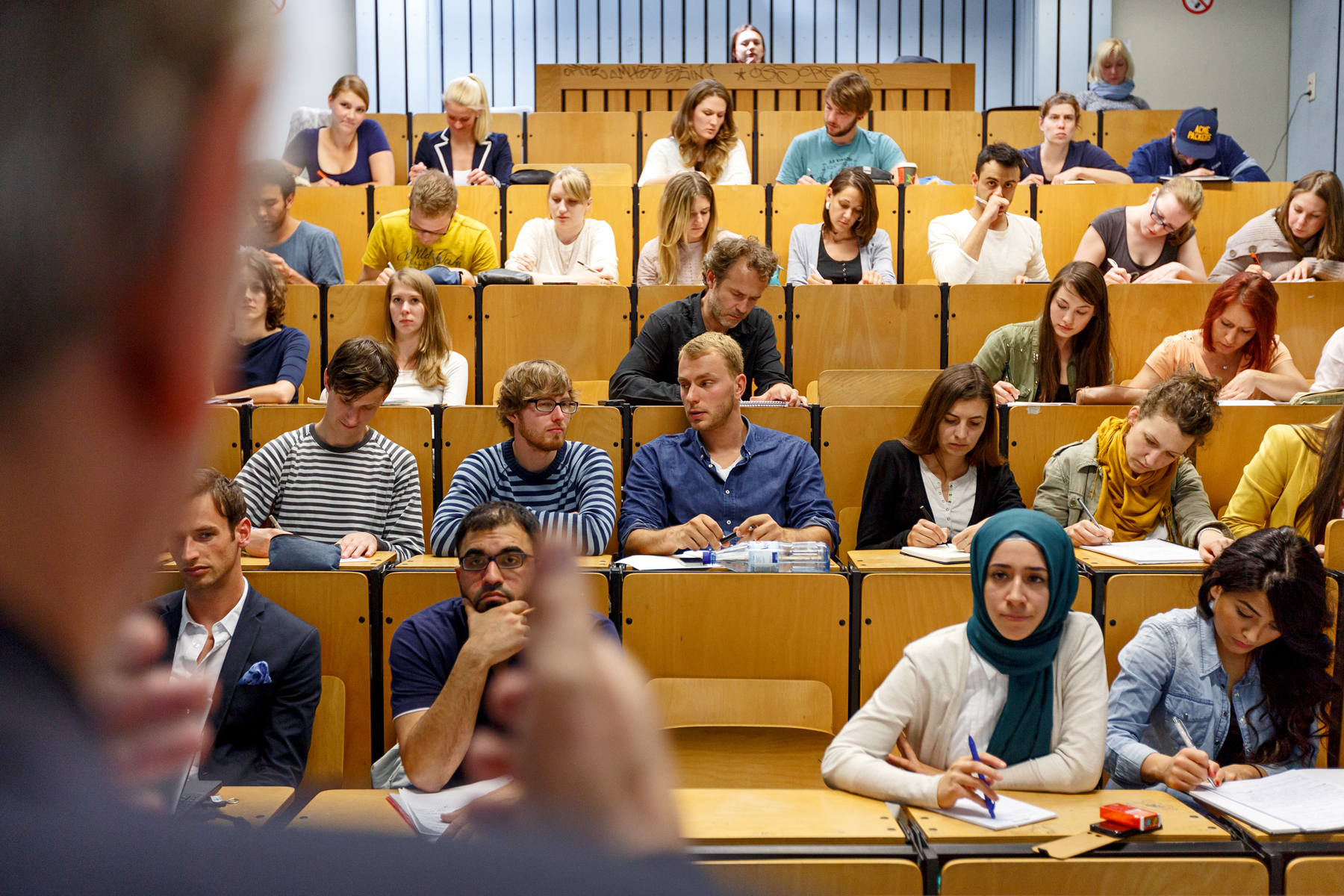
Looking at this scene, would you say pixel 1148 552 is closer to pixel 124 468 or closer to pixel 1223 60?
pixel 124 468

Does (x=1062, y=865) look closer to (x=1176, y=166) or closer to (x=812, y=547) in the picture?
(x=812, y=547)

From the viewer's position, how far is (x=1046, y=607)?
205cm

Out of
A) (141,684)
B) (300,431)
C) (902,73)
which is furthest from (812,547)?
(902,73)

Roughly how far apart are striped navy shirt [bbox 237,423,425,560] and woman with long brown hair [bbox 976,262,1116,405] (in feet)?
5.89

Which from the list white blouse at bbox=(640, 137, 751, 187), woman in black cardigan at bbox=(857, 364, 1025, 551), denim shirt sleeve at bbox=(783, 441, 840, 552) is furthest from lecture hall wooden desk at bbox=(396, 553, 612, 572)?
white blouse at bbox=(640, 137, 751, 187)

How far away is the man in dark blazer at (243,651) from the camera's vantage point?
2027 millimetres

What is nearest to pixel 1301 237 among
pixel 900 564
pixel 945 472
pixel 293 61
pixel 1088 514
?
pixel 1088 514

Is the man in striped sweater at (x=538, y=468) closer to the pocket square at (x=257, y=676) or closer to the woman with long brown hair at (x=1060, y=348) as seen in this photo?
the pocket square at (x=257, y=676)

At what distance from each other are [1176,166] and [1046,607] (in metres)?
3.79

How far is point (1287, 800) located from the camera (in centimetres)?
175

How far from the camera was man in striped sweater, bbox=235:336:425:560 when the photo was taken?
278 centimetres

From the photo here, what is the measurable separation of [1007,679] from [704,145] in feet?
10.4

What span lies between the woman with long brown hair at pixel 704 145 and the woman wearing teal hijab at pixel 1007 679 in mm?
2849

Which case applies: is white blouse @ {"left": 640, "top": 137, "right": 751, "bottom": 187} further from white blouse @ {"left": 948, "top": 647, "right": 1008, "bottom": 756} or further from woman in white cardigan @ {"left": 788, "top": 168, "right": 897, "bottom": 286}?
white blouse @ {"left": 948, "top": 647, "right": 1008, "bottom": 756}
